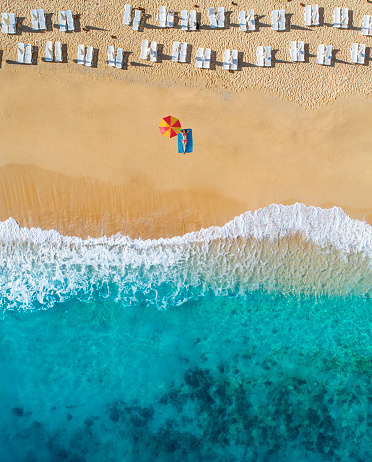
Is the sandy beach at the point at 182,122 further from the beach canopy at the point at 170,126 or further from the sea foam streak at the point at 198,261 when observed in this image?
the sea foam streak at the point at 198,261

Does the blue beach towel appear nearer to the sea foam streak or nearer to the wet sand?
the wet sand

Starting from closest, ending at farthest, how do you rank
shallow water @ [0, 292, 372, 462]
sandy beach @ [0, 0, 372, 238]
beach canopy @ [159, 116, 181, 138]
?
beach canopy @ [159, 116, 181, 138], sandy beach @ [0, 0, 372, 238], shallow water @ [0, 292, 372, 462]

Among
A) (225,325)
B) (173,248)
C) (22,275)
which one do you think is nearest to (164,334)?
(225,325)

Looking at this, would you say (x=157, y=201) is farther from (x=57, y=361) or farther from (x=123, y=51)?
(x=57, y=361)

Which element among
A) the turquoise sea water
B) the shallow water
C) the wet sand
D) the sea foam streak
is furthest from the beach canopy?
the shallow water

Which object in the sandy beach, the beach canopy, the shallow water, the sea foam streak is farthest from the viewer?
the sea foam streak
